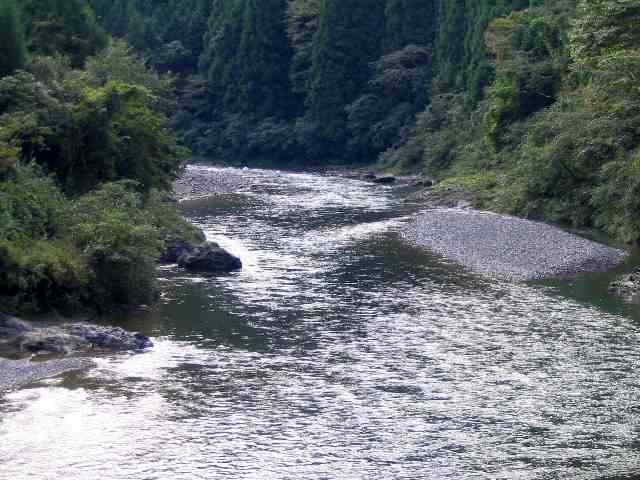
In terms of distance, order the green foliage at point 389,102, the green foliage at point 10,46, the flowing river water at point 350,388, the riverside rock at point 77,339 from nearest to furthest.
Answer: the flowing river water at point 350,388, the riverside rock at point 77,339, the green foliage at point 10,46, the green foliage at point 389,102

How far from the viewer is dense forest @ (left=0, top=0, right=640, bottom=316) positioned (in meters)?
31.9

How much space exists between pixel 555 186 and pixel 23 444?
34.6 metres

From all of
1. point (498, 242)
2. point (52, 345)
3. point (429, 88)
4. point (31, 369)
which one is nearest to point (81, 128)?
point (52, 345)

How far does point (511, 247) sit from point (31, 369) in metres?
21.9

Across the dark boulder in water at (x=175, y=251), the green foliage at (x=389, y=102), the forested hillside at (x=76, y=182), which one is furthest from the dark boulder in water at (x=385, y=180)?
the dark boulder in water at (x=175, y=251)

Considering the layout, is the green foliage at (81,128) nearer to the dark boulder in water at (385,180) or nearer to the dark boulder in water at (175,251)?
the dark boulder in water at (175,251)

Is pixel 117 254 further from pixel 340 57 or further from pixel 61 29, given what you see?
pixel 340 57

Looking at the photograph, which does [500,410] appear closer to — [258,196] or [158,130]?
[158,130]

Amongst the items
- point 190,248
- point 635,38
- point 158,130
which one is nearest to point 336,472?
point 190,248

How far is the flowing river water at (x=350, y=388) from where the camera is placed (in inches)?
780

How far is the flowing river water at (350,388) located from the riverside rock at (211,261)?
1.06 metres

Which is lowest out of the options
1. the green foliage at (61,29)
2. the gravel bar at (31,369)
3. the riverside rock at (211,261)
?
the gravel bar at (31,369)

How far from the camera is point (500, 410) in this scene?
2256 centimetres

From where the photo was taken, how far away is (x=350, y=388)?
78.9 ft
